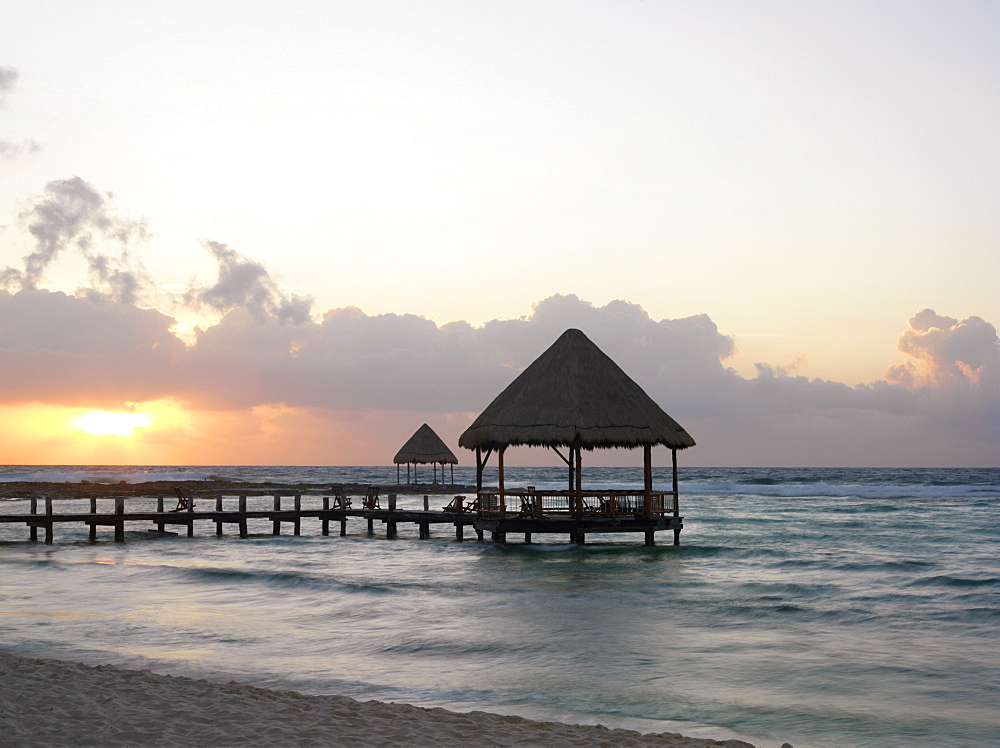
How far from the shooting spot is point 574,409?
26.0 metres

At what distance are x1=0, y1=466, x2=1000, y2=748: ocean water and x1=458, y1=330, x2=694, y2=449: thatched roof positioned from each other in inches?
146

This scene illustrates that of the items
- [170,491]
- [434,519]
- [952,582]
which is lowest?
[952,582]

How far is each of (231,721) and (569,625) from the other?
28.4 ft

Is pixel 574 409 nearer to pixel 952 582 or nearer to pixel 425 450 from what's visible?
pixel 952 582

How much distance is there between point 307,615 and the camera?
17.4 m

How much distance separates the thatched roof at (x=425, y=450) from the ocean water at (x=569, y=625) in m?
21.6

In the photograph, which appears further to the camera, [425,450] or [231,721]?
[425,450]

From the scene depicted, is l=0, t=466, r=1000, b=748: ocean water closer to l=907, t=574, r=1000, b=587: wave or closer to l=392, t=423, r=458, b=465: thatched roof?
l=907, t=574, r=1000, b=587: wave

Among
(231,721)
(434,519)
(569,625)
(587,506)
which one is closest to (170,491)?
(434,519)

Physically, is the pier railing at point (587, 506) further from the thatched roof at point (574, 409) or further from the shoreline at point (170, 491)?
the shoreline at point (170, 491)

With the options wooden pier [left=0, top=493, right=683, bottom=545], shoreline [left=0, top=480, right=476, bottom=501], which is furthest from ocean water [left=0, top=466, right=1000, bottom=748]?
shoreline [left=0, top=480, right=476, bottom=501]

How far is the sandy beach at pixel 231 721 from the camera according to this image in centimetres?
802

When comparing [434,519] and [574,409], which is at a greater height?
[574,409]

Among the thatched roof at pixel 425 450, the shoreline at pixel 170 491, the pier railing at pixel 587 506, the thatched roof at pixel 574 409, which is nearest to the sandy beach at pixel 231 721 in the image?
the thatched roof at pixel 574 409
